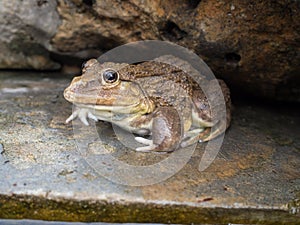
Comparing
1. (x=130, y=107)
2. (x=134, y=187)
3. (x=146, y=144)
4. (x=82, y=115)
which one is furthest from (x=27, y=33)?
(x=134, y=187)

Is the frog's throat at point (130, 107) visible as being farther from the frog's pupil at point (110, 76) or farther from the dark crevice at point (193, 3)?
the dark crevice at point (193, 3)

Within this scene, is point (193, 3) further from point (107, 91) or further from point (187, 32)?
point (107, 91)

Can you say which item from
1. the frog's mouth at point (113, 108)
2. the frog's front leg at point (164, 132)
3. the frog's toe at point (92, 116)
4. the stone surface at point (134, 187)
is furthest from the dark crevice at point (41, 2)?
the frog's front leg at point (164, 132)

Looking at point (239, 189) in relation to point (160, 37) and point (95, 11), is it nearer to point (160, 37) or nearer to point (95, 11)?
point (160, 37)

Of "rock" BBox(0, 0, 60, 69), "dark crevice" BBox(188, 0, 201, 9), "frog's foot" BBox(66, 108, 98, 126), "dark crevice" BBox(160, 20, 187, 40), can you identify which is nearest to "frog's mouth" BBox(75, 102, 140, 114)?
"frog's foot" BBox(66, 108, 98, 126)

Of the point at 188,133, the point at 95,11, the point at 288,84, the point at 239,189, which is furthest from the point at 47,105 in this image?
the point at 288,84
